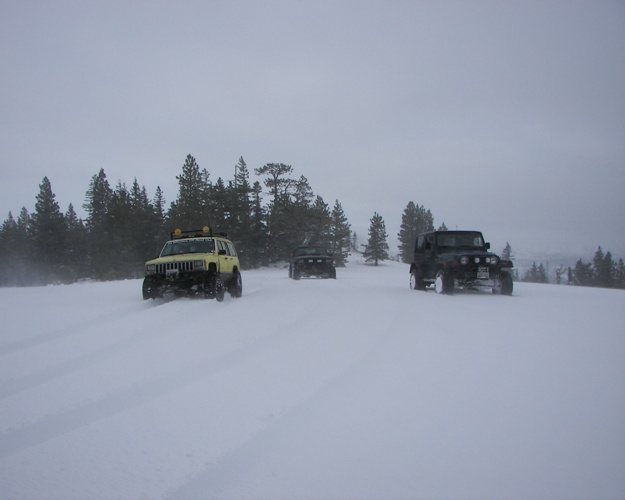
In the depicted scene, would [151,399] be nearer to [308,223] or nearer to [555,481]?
[555,481]

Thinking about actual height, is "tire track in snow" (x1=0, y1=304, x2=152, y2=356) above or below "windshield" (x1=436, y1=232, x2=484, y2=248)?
below

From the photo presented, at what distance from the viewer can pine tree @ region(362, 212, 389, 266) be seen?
5328 cm

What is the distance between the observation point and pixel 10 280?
47500mm

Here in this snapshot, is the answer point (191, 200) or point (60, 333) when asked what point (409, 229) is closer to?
point (191, 200)

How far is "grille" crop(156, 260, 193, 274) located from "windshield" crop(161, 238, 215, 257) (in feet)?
3.41

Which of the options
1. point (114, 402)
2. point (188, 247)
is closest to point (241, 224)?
point (188, 247)

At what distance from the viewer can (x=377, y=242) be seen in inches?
2104

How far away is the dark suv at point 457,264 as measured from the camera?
10.4 meters

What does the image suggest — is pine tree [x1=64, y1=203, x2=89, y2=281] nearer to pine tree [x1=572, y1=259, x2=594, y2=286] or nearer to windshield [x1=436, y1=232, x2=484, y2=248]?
windshield [x1=436, y1=232, x2=484, y2=248]

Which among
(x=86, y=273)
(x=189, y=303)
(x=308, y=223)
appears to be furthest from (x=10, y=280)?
(x=189, y=303)

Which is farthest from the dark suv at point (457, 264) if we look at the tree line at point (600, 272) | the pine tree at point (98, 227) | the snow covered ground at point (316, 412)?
the tree line at point (600, 272)

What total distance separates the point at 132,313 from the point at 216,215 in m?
32.7

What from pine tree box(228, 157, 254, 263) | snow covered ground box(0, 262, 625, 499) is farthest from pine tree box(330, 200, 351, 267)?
snow covered ground box(0, 262, 625, 499)

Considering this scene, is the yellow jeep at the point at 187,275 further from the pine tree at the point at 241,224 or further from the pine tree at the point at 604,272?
the pine tree at the point at 604,272
